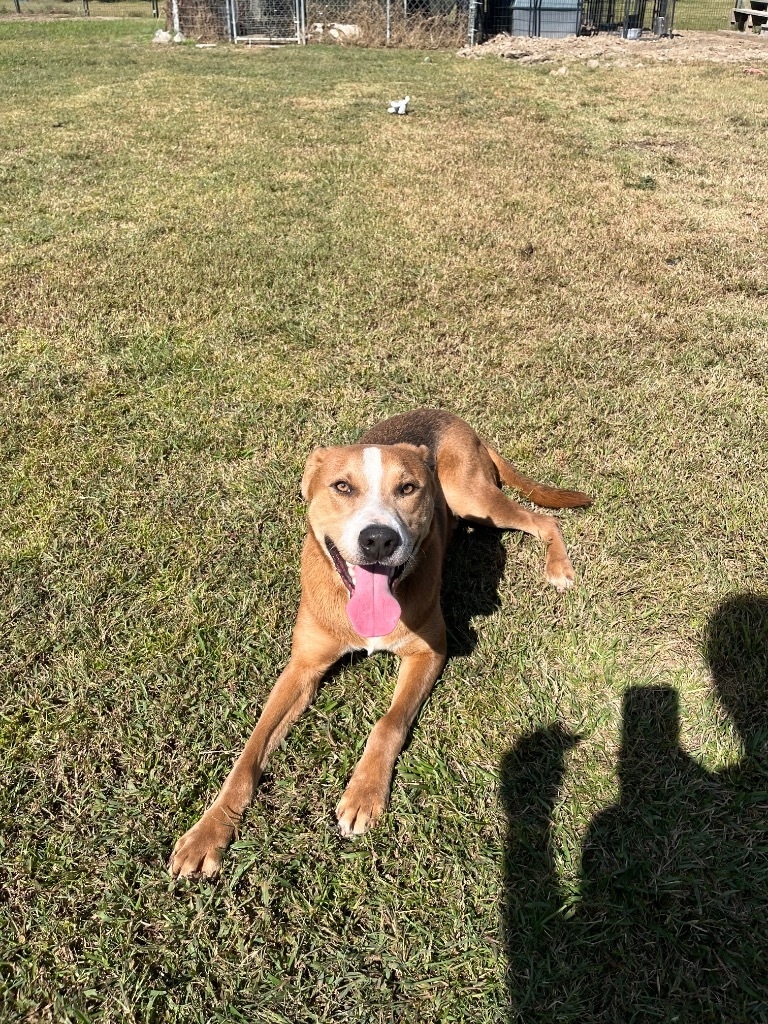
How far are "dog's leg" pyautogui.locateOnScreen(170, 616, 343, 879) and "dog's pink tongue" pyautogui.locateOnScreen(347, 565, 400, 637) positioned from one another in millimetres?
256

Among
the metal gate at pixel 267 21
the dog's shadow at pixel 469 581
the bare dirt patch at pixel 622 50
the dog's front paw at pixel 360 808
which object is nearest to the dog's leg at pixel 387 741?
the dog's front paw at pixel 360 808

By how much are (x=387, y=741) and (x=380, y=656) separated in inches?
21.0

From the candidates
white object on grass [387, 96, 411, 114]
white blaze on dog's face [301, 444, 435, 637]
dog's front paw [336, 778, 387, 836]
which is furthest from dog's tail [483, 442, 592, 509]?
white object on grass [387, 96, 411, 114]

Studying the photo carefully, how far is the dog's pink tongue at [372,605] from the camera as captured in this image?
2.60m

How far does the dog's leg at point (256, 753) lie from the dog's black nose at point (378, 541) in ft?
1.73

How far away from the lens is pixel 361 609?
8.58 feet

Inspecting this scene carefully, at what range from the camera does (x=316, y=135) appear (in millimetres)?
11242

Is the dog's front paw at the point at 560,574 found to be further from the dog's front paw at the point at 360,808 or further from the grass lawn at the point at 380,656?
the dog's front paw at the point at 360,808

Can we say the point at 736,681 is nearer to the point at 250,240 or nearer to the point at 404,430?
the point at 404,430

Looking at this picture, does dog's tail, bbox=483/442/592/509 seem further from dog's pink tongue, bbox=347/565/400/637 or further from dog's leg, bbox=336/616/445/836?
dog's pink tongue, bbox=347/565/400/637

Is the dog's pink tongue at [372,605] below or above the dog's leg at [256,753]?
above

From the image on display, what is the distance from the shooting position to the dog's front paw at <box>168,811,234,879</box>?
227 cm

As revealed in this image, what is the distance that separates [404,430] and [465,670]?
129cm

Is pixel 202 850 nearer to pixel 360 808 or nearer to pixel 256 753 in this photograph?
pixel 256 753
